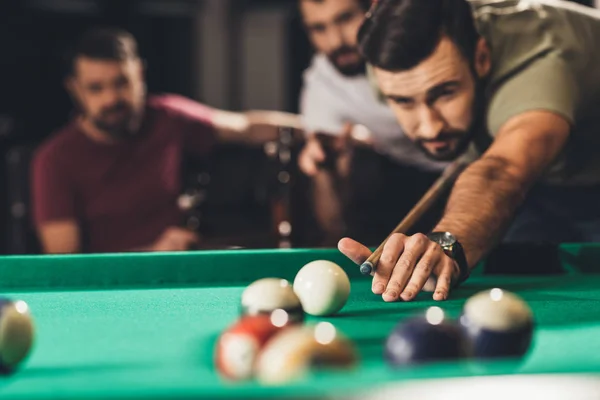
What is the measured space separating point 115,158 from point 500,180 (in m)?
2.88

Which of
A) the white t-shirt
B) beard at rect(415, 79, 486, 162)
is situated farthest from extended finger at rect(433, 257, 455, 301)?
the white t-shirt

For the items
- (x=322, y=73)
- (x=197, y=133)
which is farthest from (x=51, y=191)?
(x=322, y=73)

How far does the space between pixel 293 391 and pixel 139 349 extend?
55cm

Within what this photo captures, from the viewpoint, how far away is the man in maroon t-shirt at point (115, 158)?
4477mm

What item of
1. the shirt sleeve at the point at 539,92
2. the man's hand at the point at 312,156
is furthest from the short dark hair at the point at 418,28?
the man's hand at the point at 312,156

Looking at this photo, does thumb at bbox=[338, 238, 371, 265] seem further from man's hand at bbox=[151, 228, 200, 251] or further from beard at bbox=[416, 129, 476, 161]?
man's hand at bbox=[151, 228, 200, 251]

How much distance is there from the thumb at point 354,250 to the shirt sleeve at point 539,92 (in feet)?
3.09

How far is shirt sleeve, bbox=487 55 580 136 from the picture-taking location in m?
2.48

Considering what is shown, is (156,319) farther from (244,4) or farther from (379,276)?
(244,4)

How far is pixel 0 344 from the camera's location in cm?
109

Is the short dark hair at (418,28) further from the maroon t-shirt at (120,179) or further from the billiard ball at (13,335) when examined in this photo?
the billiard ball at (13,335)

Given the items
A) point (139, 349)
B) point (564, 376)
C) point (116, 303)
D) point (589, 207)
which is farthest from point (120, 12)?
point (564, 376)

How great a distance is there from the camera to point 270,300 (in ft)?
4.66

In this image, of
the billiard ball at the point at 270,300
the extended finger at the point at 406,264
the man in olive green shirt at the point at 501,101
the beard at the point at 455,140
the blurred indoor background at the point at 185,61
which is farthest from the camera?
the blurred indoor background at the point at 185,61
